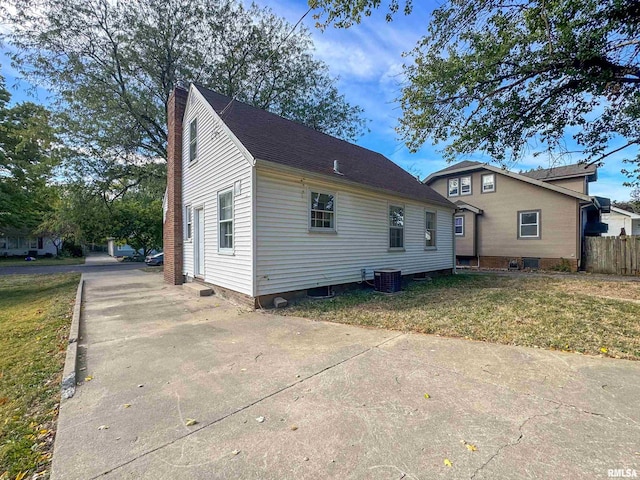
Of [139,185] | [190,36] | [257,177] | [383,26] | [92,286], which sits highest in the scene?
[190,36]

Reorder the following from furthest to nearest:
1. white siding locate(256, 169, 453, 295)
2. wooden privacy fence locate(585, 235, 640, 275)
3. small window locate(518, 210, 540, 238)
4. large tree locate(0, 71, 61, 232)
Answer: small window locate(518, 210, 540, 238)
wooden privacy fence locate(585, 235, 640, 275)
large tree locate(0, 71, 61, 232)
white siding locate(256, 169, 453, 295)

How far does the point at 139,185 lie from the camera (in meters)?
17.9

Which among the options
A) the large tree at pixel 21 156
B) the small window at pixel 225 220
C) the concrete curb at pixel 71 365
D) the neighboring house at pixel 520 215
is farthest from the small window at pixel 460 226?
the large tree at pixel 21 156

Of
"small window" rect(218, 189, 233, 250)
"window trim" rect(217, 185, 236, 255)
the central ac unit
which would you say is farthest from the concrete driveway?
the central ac unit

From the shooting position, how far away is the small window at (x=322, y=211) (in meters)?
8.29

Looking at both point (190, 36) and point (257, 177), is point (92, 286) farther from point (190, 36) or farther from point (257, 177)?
point (190, 36)

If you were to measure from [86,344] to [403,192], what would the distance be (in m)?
9.69

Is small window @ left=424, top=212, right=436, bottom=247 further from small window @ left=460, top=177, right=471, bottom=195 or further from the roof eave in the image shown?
small window @ left=460, top=177, right=471, bottom=195

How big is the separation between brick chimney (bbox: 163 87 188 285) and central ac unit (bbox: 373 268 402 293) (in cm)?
689

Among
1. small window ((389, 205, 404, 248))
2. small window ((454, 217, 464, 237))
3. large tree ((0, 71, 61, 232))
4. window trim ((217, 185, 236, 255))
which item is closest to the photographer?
window trim ((217, 185, 236, 255))

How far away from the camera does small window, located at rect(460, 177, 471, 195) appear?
1855 centimetres

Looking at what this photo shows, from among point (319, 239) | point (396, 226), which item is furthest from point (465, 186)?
point (319, 239)

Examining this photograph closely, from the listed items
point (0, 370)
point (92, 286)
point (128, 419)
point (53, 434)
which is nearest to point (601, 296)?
point (128, 419)

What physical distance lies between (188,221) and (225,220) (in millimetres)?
3509
